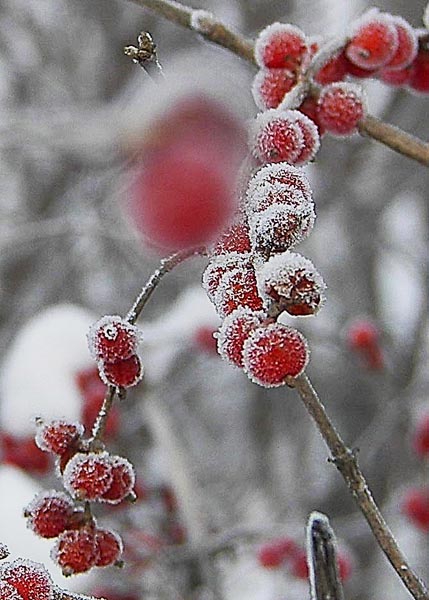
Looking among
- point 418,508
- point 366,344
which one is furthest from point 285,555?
point 366,344

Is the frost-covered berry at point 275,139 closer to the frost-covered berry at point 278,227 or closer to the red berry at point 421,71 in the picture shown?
the frost-covered berry at point 278,227

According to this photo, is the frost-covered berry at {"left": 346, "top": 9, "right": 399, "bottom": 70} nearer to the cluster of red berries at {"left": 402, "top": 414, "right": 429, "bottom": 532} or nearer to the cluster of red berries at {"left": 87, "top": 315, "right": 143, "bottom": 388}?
the cluster of red berries at {"left": 87, "top": 315, "right": 143, "bottom": 388}

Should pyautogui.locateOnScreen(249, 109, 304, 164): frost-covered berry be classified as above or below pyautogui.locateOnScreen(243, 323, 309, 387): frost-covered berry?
above

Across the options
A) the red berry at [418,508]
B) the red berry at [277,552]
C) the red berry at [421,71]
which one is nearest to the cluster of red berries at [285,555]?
the red berry at [277,552]

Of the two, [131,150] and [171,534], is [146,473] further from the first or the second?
[131,150]

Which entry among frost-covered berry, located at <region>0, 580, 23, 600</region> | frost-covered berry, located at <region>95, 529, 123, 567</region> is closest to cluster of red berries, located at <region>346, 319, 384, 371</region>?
frost-covered berry, located at <region>95, 529, 123, 567</region>

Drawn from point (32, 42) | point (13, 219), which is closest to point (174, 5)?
point (13, 219)

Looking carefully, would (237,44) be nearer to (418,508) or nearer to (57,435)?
(57,435)
